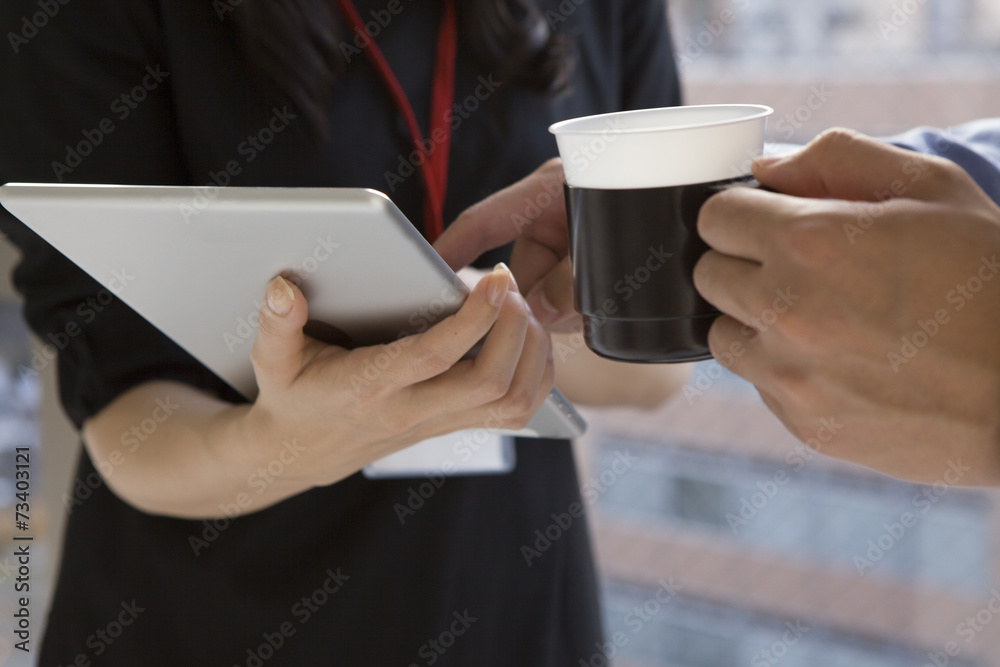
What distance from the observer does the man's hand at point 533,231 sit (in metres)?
0.72

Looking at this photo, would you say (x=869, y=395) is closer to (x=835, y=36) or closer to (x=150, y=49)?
(x=150, y=49)

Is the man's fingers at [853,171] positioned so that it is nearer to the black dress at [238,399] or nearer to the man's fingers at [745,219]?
the man's fingers at [745,219]

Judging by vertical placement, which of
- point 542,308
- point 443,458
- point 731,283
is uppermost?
point 731,283

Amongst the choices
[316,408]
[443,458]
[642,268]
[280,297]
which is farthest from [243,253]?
[443,458]

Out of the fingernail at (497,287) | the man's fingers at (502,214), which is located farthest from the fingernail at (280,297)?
the man's fingers at (502,214)

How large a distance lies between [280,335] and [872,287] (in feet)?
1.21

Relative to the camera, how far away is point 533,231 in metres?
0.76

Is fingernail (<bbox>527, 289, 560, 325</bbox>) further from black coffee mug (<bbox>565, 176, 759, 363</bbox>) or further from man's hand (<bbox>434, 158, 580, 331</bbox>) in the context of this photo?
black coffee mug (<bbox>565, 176, 759, 363</bbox>)

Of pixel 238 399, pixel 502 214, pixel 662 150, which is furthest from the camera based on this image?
pixel 238 399

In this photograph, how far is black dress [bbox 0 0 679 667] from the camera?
720 mm

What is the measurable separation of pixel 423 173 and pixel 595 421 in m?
4.27

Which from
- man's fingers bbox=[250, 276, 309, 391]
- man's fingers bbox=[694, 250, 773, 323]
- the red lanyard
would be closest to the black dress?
the red lanyard

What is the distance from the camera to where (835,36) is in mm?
3480

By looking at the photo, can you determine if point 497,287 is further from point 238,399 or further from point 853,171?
point 238,399
